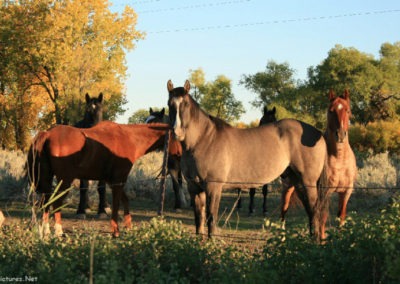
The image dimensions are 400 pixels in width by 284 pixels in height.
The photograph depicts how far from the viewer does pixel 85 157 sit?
995 cm

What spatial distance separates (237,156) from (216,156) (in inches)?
17.3

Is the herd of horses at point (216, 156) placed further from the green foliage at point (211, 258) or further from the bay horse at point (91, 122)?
the bay horse at point (91, 122)

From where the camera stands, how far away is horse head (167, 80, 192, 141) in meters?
7.42

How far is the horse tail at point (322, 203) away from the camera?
7886 millimetres

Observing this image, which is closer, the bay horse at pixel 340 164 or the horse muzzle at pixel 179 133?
the horse muzzle at pixel 179 133

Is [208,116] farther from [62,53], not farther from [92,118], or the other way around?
[62,53]

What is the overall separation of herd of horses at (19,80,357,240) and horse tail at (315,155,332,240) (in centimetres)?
1

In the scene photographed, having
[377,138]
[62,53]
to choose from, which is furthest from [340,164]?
[62,53]

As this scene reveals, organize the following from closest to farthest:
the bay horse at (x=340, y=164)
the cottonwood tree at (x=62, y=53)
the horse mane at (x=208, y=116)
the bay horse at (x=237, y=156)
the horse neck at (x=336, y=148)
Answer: the bay horse at (x=237, y=156), the horse mane at (x=208, y=116), the bay horse at (x=340, y=164), the horse neck at (x=336, y=148), the cottonwood tree at (x=62, y=53)

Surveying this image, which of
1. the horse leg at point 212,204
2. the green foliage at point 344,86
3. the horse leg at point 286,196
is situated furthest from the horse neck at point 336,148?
the green foliage at point 344,86

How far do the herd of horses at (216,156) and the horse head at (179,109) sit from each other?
0.04ft

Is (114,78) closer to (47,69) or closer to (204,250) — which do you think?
(47,69)

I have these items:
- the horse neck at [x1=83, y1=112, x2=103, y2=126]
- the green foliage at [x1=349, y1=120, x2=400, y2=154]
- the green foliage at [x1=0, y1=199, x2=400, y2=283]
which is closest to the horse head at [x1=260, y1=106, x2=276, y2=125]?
the horse neck at [x1=83, y1=112, x2=103, y2=126]

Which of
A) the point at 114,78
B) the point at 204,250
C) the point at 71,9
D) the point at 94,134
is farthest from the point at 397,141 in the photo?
the point at 204,250
